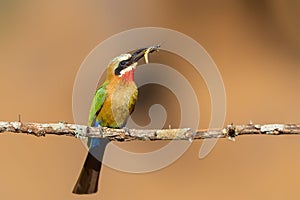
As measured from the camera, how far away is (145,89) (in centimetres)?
438

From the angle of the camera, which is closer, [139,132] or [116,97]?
[139,132]

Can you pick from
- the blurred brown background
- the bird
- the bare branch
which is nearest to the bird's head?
the bird

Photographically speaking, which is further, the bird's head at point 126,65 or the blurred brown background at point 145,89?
the blurred brown background at point 145,89

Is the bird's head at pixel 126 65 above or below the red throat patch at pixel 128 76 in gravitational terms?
above

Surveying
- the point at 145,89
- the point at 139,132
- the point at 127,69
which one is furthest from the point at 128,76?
the point at 145,89

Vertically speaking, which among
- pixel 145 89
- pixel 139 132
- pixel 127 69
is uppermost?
pixel 145 89

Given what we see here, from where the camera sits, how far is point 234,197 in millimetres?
3645

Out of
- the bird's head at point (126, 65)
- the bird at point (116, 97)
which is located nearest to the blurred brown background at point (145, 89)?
the bird at point (116, 97)

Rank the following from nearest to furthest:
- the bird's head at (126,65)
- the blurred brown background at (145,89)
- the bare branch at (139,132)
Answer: the bare branch at (139,132)
the bird's head at (126,65)
the blurred brown background at (145,89)

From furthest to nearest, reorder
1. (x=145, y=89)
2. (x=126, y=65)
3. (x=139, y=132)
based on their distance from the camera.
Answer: (x=145, y=89) → (x=126, y=65) → (x=139, y=132)

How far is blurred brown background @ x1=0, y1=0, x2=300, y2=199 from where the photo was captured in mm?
3711

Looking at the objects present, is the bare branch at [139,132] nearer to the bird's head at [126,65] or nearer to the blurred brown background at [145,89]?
the bird's head at [126,65]

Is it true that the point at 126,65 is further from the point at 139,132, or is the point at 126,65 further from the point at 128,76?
the point at 139,132

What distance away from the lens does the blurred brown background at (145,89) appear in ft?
12.2
